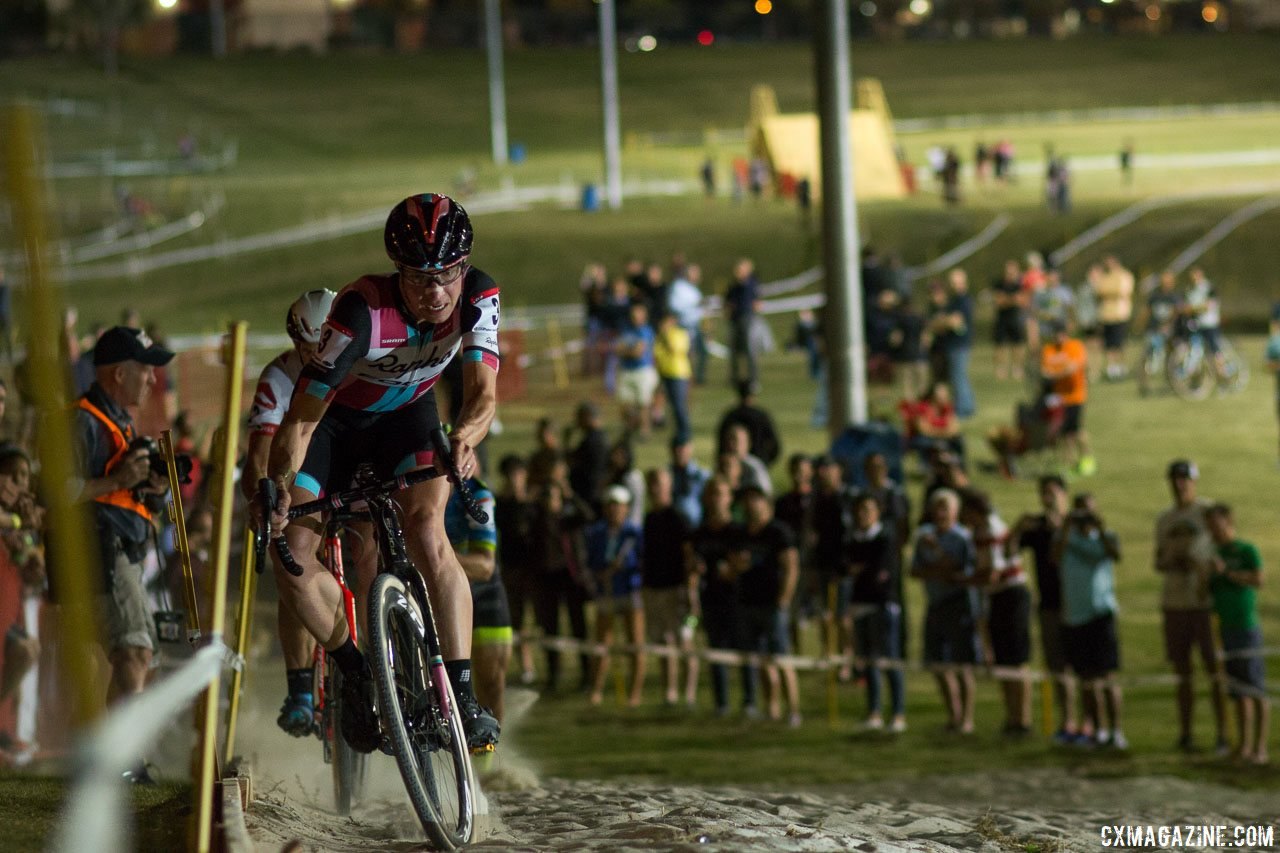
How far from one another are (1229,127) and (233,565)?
6006 cm

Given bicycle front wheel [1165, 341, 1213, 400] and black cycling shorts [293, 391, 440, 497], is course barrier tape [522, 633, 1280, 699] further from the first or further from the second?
bicycle front wheel [1165, 341, 1213, 400]

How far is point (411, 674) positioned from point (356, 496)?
0.63 m

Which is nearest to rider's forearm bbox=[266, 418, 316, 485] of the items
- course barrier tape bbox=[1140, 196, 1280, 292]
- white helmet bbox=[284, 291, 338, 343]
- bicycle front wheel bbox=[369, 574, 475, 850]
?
white helmet bbox=[284, 291, 338, 343]

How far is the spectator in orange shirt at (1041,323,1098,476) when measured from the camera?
21.0 metres

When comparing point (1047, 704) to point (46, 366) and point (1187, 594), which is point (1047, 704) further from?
point (46, 366)

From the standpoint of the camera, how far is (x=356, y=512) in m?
6.41

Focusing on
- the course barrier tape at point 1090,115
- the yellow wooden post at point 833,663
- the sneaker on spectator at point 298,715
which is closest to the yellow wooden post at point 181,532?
the sneaker on spectator at point 298,715

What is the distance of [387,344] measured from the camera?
6.29 meters

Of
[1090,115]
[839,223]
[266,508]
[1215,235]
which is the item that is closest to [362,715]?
[266,508]

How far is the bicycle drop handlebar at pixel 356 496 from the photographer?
595cm

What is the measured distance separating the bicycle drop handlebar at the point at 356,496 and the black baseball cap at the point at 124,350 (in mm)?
2023

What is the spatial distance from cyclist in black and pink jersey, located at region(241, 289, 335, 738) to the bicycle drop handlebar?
13.0 inches

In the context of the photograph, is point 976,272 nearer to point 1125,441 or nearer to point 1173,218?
point 1173,218

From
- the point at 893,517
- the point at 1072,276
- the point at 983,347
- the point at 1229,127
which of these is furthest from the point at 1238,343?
the point at 1229,127
